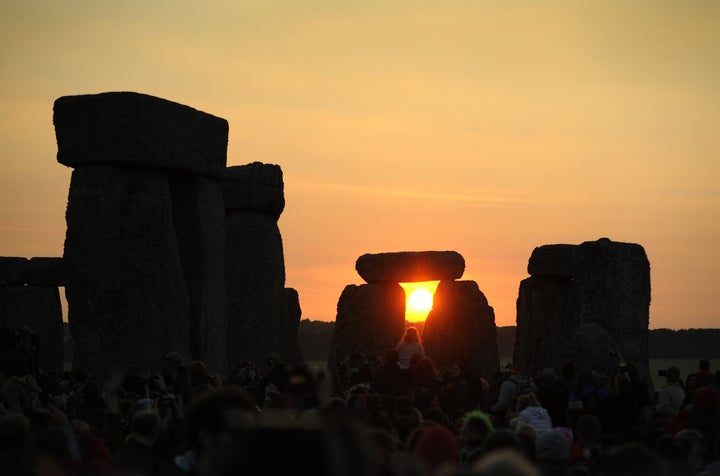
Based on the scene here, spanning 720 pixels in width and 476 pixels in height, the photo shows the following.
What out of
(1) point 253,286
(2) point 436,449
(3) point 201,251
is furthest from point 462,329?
(2) point 436,449

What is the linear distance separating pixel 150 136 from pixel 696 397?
6.34 metres

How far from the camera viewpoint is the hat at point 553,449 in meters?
6.43

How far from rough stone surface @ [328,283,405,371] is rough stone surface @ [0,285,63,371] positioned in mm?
5517

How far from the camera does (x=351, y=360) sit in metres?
17.2

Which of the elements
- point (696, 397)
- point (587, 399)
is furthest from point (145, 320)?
point (696, 397)

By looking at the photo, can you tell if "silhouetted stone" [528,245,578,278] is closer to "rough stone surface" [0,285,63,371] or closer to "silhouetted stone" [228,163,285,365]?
"silhouetted stone" [228,163,285,365]

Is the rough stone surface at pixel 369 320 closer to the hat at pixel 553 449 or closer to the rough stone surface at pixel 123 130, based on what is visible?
the rough stone surface at pixel 123 130

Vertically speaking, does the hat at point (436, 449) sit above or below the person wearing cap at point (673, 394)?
below

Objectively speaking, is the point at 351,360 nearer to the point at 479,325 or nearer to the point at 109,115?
the point at 109,115

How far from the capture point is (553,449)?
6426 millimetres

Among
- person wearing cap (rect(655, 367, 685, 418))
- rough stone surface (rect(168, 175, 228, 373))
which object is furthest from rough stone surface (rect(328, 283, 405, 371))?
person wearing cap (rect(655, 367, 685, 418))

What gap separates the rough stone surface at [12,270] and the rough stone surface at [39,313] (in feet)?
0.44

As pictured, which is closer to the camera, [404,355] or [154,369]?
[154,369]

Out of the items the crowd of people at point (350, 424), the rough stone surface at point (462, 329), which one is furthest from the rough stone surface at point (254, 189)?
the crowd of people at point (350, 424)
